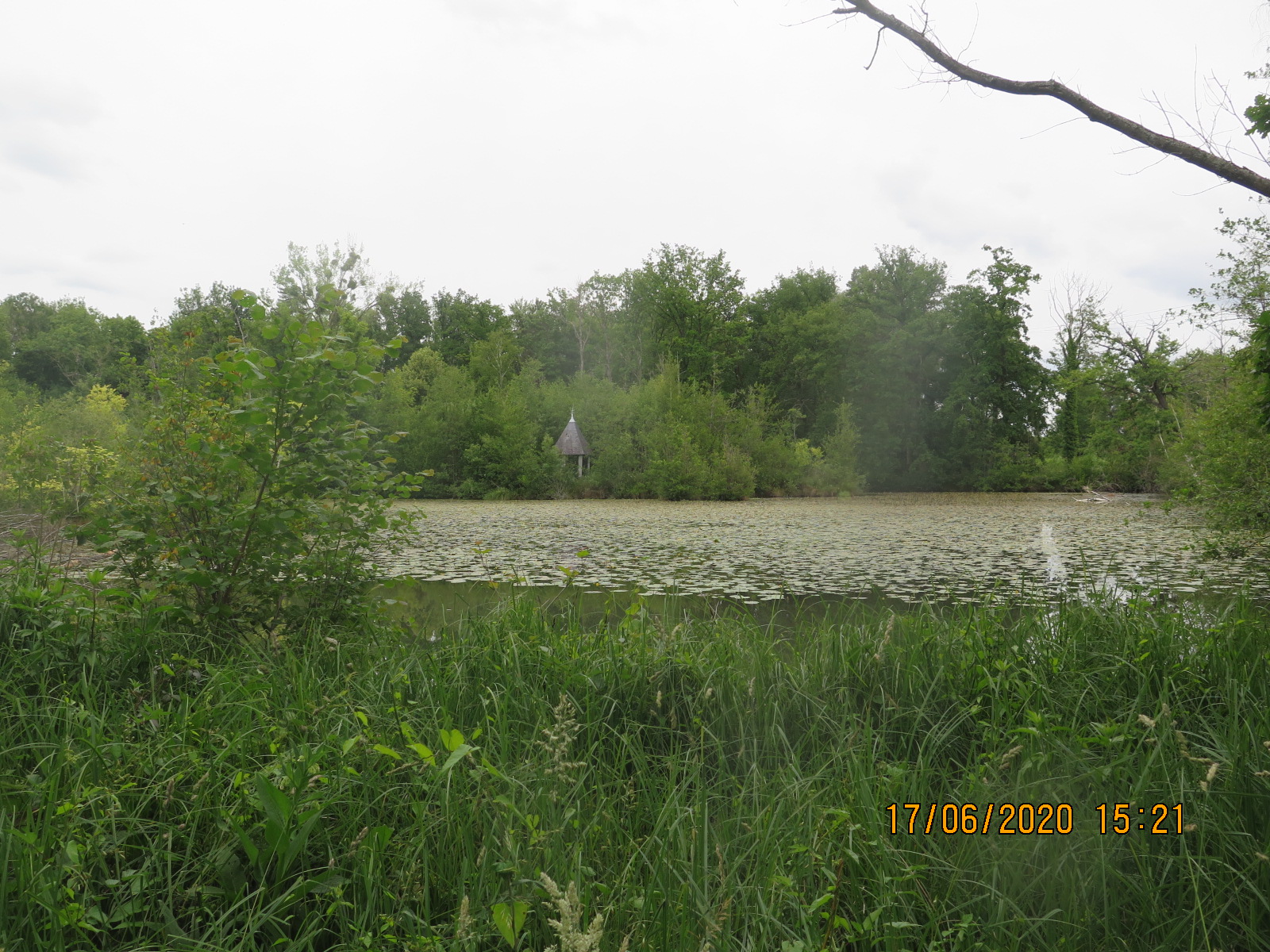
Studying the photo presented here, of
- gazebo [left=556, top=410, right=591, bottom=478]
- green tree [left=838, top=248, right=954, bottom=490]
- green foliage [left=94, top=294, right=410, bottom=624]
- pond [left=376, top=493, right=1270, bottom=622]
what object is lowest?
pond [left=376, top=493, right=1270, bottom=622]

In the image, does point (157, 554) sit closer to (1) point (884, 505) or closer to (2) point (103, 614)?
(2) point (103, 614)

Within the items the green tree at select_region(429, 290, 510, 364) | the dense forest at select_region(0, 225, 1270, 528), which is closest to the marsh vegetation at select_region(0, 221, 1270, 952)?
the dense forest at select_region(0, 225, 1270, 528)

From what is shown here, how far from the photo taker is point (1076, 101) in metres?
2.69

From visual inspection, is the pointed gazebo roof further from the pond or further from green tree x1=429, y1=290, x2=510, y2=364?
green tree x1=429, y1=290, x2=510, y2=364

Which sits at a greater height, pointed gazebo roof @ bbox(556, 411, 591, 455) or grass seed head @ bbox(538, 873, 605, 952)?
pointed gazebo roof @ bbox(556, 411, 591, 455)

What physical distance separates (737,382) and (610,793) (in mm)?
37492

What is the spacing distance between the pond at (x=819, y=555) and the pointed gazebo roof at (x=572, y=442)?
8.19 m

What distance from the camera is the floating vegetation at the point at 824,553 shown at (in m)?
6.50

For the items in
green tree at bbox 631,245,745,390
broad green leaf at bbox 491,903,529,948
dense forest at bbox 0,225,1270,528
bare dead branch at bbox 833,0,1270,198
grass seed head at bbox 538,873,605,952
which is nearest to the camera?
grass seed head at bbox 538,873,605,952

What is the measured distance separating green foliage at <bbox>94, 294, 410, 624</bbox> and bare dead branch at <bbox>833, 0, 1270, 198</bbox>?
2384mm

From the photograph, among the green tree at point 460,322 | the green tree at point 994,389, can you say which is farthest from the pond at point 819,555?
the green tree at point 460,322
